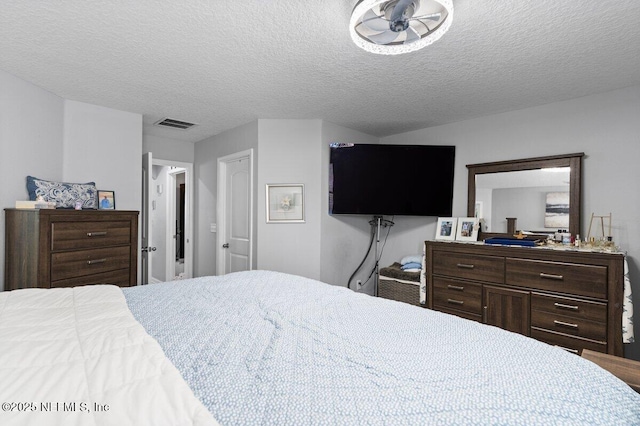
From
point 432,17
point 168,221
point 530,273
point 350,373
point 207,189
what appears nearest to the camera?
point 350,373

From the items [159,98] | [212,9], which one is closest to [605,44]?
[212,9]

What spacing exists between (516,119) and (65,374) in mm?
3944

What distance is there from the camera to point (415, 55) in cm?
217

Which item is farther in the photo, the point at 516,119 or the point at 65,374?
the point at 516,119

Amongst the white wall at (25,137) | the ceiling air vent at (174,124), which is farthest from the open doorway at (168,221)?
the white wall at (25,137)

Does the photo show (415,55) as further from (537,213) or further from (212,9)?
(537,213)

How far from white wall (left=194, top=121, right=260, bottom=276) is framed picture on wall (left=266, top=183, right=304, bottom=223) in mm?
829

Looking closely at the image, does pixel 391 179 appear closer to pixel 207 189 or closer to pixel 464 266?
pixel 464 266

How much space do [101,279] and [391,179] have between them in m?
3.12

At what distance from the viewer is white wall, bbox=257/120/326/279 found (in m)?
3.64

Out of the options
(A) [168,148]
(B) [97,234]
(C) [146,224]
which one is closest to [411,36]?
(B) [97,234]

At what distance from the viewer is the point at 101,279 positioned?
267 cm

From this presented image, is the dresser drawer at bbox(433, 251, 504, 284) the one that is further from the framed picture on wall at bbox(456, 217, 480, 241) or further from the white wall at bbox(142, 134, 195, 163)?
the white wall at bbox(142, 134, 195, 163)

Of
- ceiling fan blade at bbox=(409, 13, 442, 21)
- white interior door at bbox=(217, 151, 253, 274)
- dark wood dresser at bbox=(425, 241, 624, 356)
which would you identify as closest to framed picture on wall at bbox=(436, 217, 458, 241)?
dark wood dresser at bbox=(425, 241, 624, 356)
